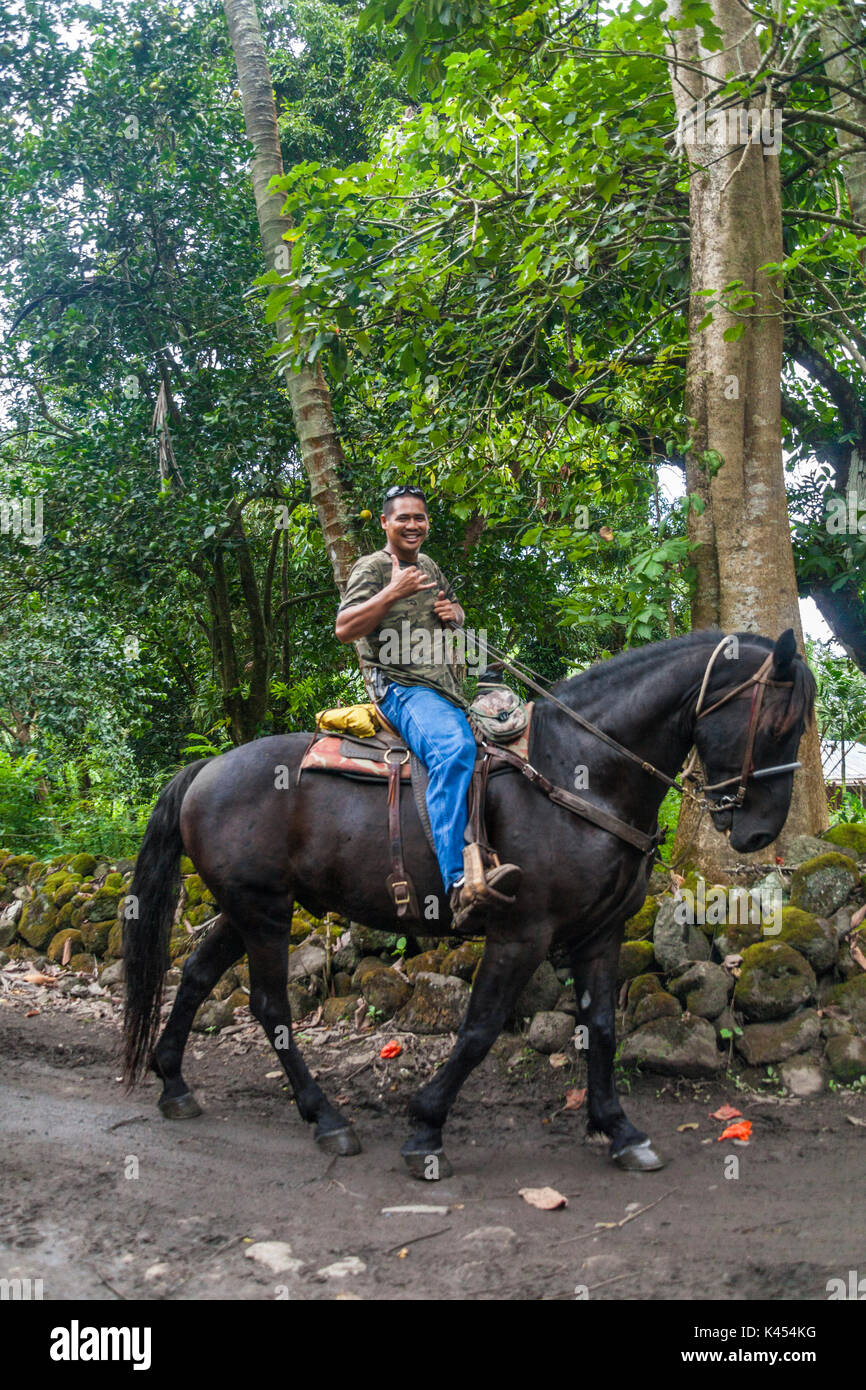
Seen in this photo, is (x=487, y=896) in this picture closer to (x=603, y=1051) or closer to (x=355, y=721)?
(x=603, y=1051)

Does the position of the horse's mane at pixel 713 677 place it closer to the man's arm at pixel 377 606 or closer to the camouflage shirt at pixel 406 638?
the camouflage shirt at pixel 406 638

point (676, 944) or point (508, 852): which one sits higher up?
point (508, 852)

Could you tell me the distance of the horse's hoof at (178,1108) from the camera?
15.3ft

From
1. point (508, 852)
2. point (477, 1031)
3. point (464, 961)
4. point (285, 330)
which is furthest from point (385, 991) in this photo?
point (285, 330)

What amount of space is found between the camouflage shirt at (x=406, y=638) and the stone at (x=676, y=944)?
1817 millimetres

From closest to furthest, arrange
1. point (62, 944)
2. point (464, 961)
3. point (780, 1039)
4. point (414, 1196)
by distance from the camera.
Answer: point (414, 1196), point (780, 1039), point (464, 961), point (62, 944)

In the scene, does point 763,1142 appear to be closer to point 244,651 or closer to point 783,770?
point 783,770

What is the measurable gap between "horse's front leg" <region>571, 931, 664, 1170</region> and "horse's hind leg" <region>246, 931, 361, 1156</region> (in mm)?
1104

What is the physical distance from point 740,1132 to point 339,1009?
269cm

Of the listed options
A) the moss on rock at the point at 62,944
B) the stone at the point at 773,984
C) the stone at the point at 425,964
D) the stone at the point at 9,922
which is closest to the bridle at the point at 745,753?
the stone at the point at 773,984

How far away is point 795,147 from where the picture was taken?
6648mm

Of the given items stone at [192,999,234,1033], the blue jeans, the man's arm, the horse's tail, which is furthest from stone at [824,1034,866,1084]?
stone at [192,999,234,1033]

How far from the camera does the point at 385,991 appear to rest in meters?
5.83

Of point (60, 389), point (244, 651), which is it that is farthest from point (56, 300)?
point (244, 651)
